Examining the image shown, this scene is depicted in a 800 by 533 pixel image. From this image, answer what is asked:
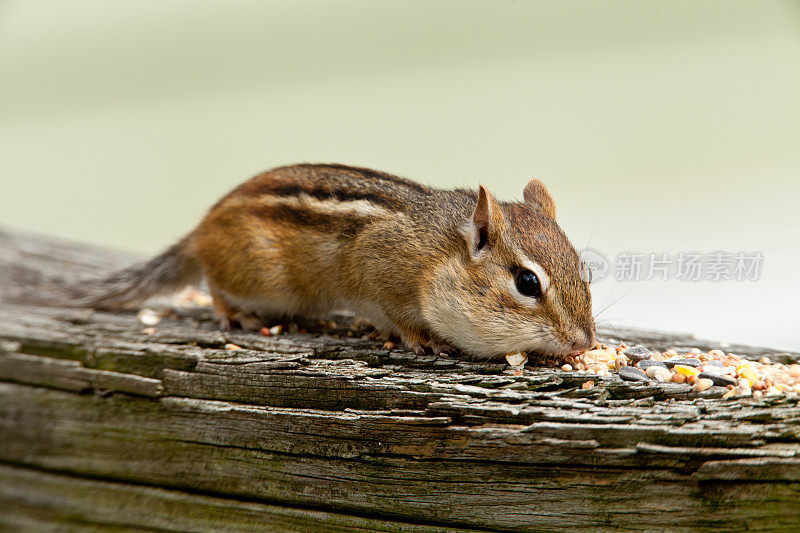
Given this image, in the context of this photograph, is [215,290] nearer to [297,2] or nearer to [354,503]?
[354,503]

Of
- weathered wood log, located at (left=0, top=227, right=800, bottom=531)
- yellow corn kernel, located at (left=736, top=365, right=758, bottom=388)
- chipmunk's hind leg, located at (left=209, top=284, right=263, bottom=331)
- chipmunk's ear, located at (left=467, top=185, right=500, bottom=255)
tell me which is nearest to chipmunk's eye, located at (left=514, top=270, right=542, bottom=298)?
chipmunk's ear, located at (left=467, top=185, right=500, bottom=255)

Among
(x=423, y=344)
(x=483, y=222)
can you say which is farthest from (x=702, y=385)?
(x=423, y=344)

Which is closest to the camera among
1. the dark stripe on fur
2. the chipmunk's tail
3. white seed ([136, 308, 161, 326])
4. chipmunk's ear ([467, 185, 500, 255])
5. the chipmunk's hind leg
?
chipmunk's ear ([467, 185, 500, 255])

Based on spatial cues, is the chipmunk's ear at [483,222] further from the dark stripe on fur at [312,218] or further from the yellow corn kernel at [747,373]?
the yellow corn kernel at [747,373]

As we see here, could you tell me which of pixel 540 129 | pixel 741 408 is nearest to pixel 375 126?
pixel 540 129

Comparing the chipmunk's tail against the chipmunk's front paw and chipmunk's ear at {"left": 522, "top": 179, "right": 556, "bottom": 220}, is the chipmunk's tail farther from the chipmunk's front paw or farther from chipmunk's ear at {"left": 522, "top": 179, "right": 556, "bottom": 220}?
chipmunk's ear at {"left": 522, "top": 179, "right": 556, "bottom": 220}

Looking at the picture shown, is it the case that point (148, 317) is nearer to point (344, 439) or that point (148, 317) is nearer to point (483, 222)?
point (344, 439)

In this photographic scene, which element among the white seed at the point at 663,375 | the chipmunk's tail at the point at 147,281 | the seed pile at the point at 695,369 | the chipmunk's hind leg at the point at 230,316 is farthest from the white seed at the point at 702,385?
the chipmunk's tail at the point at 147,281
